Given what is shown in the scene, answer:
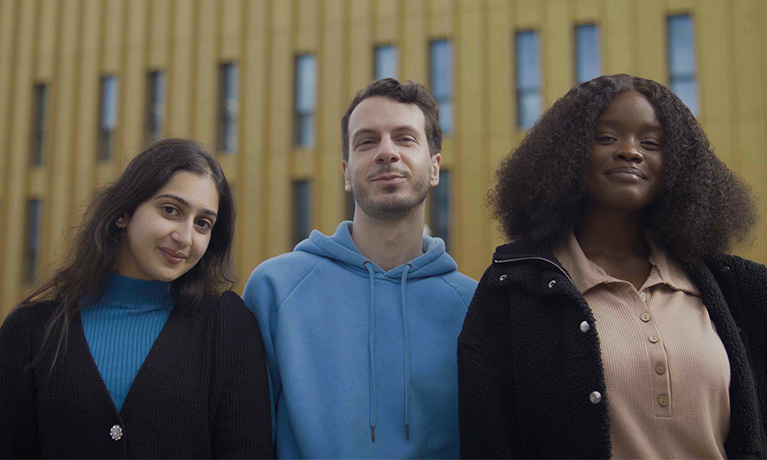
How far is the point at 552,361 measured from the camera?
2.69 m

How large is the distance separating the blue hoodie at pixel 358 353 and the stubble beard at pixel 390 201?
22 cm

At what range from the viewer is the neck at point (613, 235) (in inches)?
119

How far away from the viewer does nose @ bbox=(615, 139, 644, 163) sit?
9.34 feet

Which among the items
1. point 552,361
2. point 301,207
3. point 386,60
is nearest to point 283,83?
point 386,60

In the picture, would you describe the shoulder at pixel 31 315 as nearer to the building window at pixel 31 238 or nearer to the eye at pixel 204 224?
the eye at pixel 204 224

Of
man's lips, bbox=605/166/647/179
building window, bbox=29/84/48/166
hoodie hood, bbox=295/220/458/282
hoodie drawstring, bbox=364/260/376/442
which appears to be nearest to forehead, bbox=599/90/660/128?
man's lips, bbox=605/166/647/179

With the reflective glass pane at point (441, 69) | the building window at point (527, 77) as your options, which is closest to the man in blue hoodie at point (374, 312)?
the building window at point (527, 77)

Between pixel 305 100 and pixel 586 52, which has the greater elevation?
pixel 586 52

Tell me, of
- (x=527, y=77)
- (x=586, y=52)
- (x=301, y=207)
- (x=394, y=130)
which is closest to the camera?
(x=394, y=130)

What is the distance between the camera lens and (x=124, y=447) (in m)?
2.68

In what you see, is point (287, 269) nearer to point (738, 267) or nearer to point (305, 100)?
point (738, 267)

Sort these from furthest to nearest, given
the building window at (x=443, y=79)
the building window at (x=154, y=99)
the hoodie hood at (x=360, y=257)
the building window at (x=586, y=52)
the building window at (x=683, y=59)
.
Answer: the building window at (x=154, y=99)
the building window at (x=443, y=79)
the building window at (x=586, y=52)
the building window at (x=683, y=59)
the hoodie hood at (x=360, y=257)

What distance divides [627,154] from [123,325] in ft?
6.82

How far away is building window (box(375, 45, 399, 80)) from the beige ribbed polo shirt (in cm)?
1311
